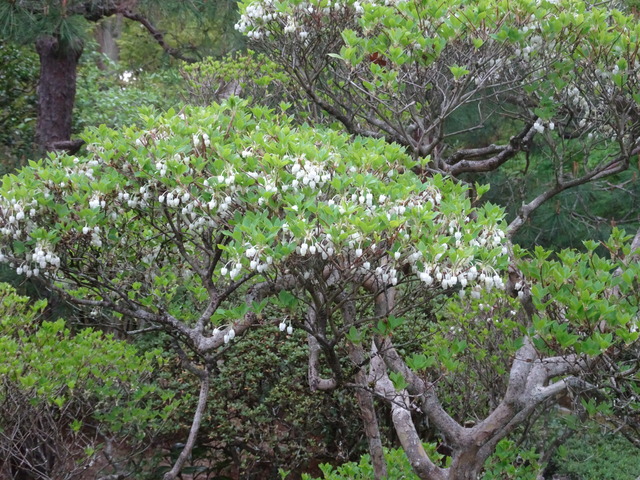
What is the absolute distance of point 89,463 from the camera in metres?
5.11

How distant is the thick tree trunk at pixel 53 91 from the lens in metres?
7.83

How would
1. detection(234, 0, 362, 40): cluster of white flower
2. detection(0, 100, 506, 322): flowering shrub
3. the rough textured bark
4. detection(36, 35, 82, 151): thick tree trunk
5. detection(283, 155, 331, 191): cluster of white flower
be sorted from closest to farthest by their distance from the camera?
detection(0, 100, 506, 322): flowering shrub
detection(283, 155, 331, 191): cluster of white flower
detection(234, 0, 362, 40): cluster of white flower
the rough textured bark
detection(36, 35, 82, 151): thick tree trunk

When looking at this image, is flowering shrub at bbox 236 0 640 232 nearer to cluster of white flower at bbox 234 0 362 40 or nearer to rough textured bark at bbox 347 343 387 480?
cluster of white flower at bbox 234 0 362 40

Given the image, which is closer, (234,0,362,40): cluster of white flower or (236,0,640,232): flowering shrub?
(236,0,640,232): flowering shrub

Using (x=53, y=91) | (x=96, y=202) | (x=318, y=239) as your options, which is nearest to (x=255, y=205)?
(x=318, y=239)

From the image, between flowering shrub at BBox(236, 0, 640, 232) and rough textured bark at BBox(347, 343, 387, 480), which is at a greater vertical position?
flowering shrub at BBox(236, 0, 640, 232)

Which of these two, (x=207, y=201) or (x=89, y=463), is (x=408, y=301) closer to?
(x=207, y=201)

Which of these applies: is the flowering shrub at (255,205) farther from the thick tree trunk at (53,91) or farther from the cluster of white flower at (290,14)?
the thick tree trunk at (53,91)

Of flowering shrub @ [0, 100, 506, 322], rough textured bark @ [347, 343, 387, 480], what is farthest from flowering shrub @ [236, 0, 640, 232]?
rough textured bark @ [347, 343, 387, 480]

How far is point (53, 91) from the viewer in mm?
7875

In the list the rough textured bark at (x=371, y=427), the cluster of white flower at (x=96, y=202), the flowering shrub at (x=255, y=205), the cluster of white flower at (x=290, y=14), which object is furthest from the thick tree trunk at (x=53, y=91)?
the rough textured bark at (x=371, y=427)

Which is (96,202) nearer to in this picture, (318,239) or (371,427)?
(318,239)

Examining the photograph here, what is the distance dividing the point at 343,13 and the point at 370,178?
6.22 feet

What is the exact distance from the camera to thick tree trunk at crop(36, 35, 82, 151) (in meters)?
7.83
